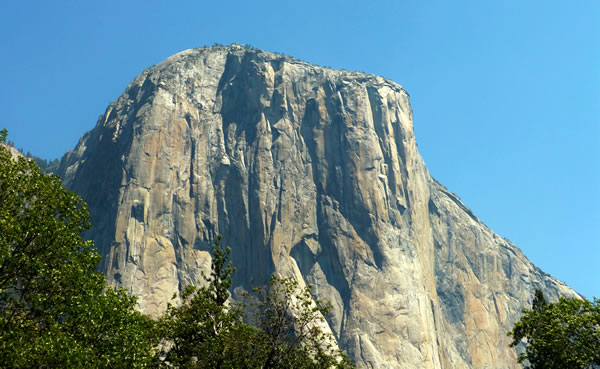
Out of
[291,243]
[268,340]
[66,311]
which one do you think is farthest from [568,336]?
[291,243]

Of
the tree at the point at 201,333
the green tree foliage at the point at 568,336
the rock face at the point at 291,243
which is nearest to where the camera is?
the tree at the point at 201,333

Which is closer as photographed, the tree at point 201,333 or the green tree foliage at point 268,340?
the green tree foliage at point 268,340

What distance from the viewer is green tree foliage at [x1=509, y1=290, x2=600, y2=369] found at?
47031mm

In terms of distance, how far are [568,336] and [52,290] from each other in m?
38.2

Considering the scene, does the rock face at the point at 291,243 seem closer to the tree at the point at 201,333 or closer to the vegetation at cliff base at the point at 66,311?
the tree at the point at 201,333

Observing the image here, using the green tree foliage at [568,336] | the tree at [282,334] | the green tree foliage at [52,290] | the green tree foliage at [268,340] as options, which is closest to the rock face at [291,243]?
the green tree foliage at [568,336]

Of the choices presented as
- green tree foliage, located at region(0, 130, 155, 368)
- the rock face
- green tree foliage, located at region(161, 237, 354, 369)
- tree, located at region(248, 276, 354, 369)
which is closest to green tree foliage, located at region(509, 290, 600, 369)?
green tree foliage, located at region(161, 237, 354, 369)

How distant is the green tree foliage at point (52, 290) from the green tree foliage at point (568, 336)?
31.0 m

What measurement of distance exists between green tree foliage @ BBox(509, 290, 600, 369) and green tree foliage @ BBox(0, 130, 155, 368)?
31001mm

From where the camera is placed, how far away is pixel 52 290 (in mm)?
37469

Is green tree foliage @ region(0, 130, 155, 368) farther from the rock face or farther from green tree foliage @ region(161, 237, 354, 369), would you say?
the rock face

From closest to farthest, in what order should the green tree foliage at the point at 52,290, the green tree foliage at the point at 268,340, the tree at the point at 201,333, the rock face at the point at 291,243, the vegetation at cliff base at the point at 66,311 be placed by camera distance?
the vegetation at cliff base at the point at 66,311
the green tree foliage at the point at 52,290
the green tree foliage at the point at 268,340
the tree at the point at 201,333
the rock face at the point at 291,243

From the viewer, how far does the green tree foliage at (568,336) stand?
154 ft

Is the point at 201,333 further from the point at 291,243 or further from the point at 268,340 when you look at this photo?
the point at 291,243
